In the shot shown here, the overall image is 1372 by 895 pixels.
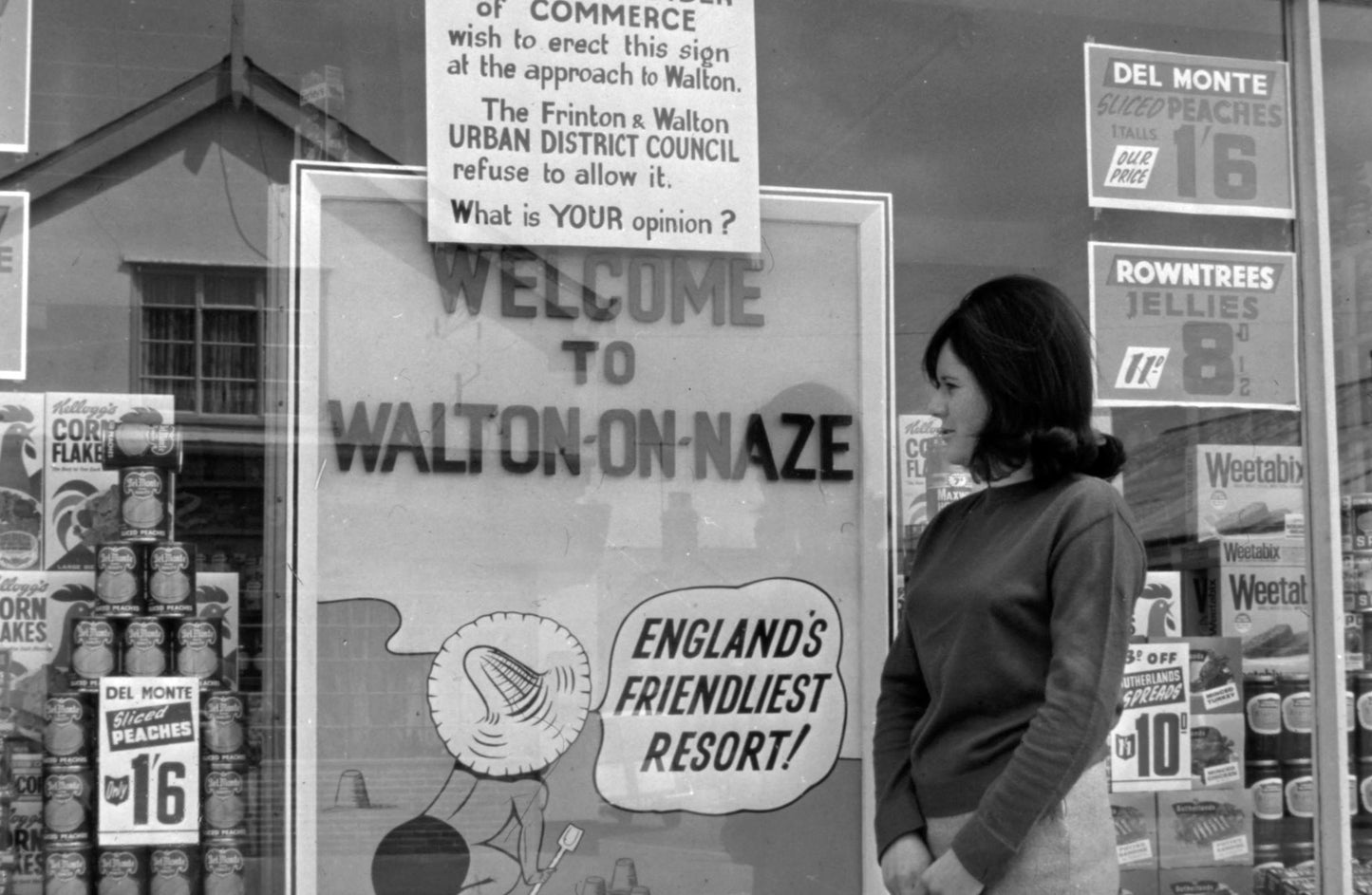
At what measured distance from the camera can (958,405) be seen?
2.59 m

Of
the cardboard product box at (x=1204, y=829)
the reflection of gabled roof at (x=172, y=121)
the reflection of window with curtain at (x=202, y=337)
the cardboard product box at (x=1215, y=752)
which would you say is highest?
the reflection of gabled roof at (x=172, y=121)

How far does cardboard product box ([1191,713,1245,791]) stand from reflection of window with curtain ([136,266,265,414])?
2482mm

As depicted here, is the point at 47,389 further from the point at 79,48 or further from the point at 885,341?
the point at 885,341

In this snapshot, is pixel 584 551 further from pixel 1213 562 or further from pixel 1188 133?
pixel 1188 133

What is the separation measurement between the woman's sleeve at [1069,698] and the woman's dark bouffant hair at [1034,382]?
6.8 inches

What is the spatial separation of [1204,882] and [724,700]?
4.52ft

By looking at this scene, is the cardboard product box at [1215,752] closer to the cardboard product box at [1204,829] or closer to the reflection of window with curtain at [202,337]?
the cardboard product box at [1204,829]

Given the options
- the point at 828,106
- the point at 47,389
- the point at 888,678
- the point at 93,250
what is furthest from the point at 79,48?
the point at 888,678

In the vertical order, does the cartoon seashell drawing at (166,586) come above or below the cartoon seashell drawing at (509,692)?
above

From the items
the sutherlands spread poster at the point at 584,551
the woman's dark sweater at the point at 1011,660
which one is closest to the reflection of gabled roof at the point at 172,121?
the sutherlands spread poster at the point at 584,551

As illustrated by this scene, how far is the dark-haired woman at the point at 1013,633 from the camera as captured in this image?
7.47 feet

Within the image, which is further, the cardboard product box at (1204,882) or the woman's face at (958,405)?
the cardboard product box at (1204,882)

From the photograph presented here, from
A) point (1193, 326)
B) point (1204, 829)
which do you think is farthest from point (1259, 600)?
point (1193, 326)

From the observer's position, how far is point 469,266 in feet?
11.9
